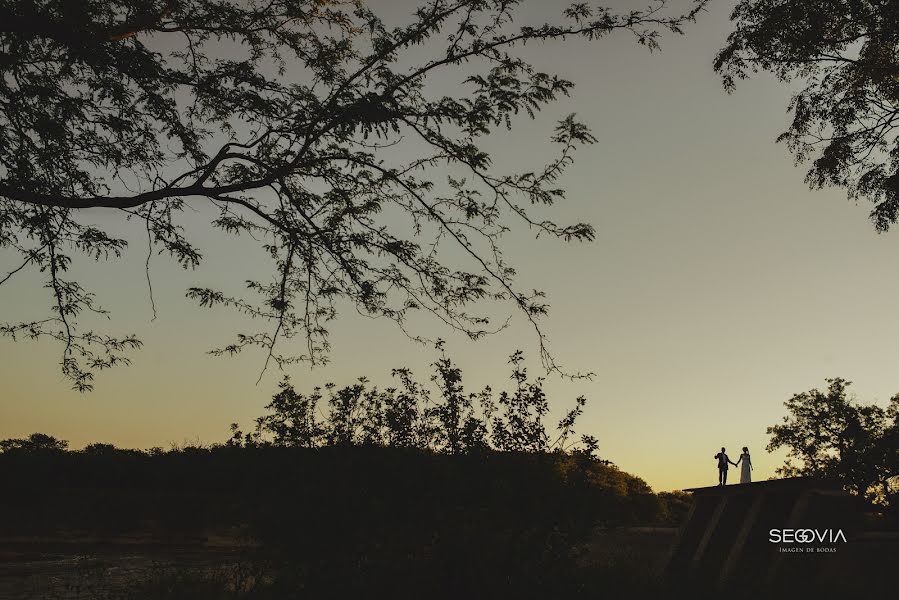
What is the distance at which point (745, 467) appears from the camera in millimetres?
21203

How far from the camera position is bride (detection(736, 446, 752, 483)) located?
828 inches

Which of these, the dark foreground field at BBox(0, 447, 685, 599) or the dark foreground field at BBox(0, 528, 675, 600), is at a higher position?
the dark foreground field at BBox(0, 447, 685, 599)

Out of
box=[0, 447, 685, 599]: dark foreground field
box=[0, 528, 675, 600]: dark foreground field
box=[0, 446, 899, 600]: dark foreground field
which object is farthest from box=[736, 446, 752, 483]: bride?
box=[0, 447, 685, 599]: dark foreground field

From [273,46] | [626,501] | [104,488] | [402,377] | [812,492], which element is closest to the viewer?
[626,501]

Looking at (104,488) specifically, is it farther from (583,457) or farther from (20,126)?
(583,457)

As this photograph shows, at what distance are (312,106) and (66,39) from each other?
3.23 metres

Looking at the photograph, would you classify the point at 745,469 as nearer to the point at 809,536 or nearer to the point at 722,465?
the point at 722,465

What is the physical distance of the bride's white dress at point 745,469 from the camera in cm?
2102

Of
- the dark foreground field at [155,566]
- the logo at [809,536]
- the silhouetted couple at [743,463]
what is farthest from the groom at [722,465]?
the logo at [809,536]

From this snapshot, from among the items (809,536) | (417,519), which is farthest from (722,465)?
(417,519)

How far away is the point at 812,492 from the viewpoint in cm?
1048

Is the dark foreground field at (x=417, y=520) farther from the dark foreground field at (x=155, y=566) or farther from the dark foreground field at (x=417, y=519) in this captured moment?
the dark foreground field at (x=155, y=566)

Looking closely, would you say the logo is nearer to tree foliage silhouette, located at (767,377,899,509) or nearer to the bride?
the bride

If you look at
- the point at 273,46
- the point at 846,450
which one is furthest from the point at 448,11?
the point at 846,450
